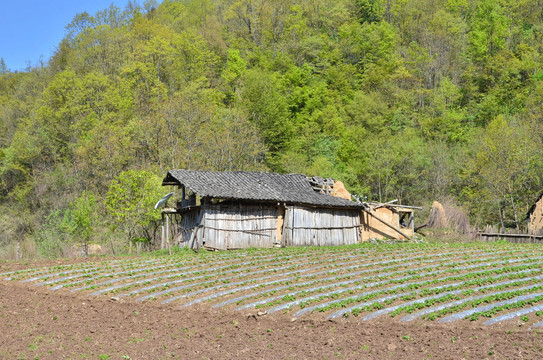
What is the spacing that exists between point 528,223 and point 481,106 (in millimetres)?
32504

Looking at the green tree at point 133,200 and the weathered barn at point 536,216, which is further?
the weathered barn at point 536,216

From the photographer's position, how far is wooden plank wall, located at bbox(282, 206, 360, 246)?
33.5 m

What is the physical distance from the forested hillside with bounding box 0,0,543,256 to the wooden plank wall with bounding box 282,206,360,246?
8711mm

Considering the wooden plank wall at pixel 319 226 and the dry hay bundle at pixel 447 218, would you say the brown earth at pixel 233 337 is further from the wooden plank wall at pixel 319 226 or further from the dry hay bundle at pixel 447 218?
the dry hay bundle at pixel 447 218

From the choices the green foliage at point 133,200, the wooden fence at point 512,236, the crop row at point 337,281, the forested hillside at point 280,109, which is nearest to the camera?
the crop row at point 337,281

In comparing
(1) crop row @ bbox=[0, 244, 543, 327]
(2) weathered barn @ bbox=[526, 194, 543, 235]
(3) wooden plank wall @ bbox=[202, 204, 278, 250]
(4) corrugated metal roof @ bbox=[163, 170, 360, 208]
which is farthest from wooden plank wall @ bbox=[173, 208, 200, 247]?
(2) weathered barn @ bbox=[526, 194, 543, 235]

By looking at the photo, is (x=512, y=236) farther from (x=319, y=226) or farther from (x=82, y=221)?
(x=82, y=221)

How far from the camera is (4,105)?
74.8 m

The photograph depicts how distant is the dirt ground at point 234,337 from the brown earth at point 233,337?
0.8 inches

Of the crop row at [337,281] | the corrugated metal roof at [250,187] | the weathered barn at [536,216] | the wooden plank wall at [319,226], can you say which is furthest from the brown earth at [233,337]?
the weathered barn at [536,216]

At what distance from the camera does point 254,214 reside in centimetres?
3303

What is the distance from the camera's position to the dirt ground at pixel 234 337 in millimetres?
12883

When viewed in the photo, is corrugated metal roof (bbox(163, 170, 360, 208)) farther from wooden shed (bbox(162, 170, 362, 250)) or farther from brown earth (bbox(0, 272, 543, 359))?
brown earth (bbox(0, 272, 543, 359))

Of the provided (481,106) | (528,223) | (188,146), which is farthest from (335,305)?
(481,106)
